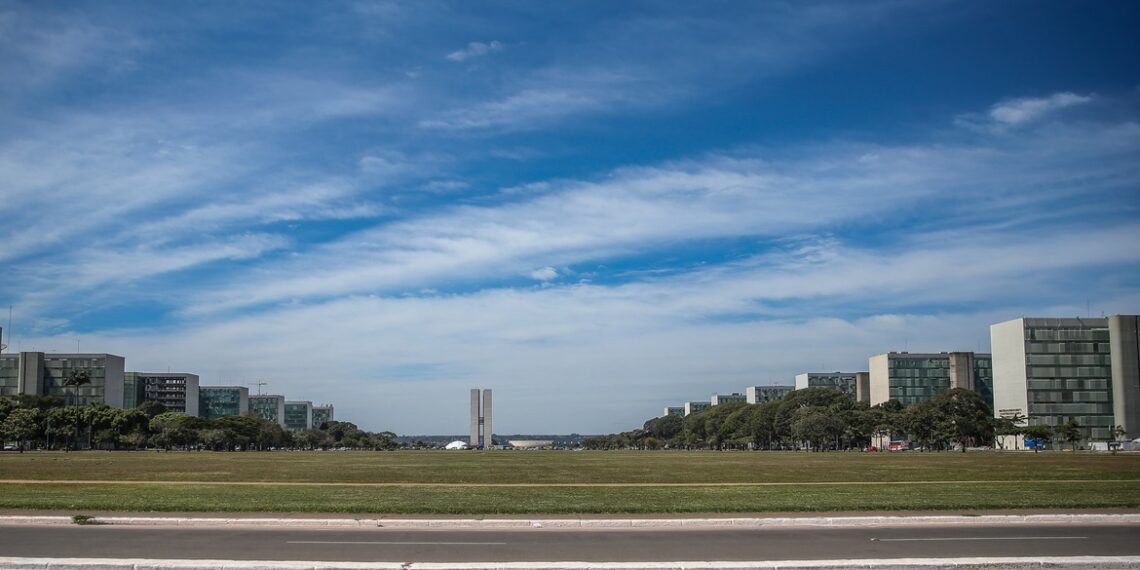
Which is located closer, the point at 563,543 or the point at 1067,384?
the point at 563,543

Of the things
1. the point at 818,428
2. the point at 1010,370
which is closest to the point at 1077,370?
the point at 1010,370

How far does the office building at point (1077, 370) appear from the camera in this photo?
454 ft

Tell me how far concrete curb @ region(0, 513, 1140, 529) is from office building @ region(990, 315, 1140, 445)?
427 ft

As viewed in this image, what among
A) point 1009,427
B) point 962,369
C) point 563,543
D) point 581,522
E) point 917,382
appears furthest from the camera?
point 917,382

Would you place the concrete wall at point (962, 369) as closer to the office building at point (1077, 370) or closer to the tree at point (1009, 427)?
the office building at point (1077, 370)

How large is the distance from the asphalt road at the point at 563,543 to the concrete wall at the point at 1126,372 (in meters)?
136

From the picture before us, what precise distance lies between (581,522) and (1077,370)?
143 m

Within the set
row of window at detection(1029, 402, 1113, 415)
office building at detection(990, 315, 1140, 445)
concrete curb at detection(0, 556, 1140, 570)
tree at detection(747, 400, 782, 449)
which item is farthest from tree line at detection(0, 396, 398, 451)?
row of window at detection(1029, 402, 1113, 415)

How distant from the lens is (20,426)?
385 ft

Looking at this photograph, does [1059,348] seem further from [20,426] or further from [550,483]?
[20,426]

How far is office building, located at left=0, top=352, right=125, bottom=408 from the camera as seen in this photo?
7057 inches

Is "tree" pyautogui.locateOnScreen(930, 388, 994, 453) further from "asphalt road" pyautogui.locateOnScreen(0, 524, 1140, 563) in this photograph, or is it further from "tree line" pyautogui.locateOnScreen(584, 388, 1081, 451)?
"asphalt road" pyautogui.locateOnScreen(0, 524, 1140, 563)

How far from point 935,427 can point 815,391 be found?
47871 mm

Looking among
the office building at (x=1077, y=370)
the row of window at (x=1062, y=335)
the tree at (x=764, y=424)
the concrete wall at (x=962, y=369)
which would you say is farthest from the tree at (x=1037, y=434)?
the concrete wall at (x=962, y=369)
